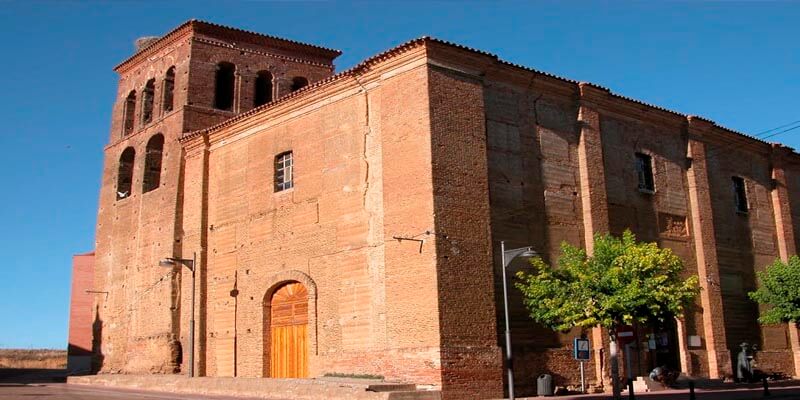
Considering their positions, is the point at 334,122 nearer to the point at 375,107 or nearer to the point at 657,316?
the point at 375,107

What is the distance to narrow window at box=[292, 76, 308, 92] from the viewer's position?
3075 cm

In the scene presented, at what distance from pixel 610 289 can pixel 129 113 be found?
21616 millimetres

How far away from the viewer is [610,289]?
675 inches

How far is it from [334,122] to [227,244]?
5.60 metres

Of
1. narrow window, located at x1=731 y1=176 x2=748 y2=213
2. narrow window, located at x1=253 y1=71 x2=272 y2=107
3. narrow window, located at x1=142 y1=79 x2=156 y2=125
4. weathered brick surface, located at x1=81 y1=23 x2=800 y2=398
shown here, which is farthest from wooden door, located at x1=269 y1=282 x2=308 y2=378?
narrow window, located at x1=731 y1=176 x2=748 y2=213

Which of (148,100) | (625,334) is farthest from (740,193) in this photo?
(148,100)

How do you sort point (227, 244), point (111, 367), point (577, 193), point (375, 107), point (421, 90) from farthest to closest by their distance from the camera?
point (111, 367), point (227, 244), point (577, 193), point (375, 107), point (421, 90)

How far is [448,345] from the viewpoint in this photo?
17234 millimetres

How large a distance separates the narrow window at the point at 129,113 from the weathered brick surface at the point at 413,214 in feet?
3.05

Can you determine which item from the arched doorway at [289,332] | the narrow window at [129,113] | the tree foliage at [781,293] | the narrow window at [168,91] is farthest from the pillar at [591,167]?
the narrow window at [129,113]

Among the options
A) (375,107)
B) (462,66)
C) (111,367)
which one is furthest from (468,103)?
(111,367)

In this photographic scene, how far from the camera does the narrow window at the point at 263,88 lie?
30.3m

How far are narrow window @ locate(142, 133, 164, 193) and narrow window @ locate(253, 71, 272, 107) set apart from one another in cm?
392

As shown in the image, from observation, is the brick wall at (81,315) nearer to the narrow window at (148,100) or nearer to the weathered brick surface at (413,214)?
the weathered brick surface at (413,214)
